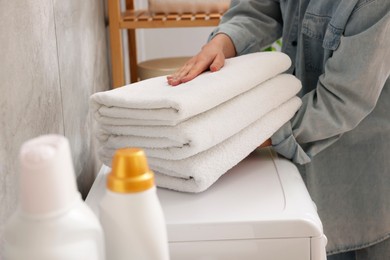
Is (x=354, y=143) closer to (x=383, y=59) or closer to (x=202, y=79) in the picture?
(x=383, y=59)

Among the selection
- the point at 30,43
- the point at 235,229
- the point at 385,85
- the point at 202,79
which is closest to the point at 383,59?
the point at 385,85

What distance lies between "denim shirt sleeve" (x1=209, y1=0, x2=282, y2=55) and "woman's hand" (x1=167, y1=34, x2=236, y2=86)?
0.11 feet

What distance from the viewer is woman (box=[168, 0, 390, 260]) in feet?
3.05

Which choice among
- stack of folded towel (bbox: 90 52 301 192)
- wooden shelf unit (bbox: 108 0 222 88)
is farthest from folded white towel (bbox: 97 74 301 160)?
wooden shelf unit (bbox: 108 0 222 88)

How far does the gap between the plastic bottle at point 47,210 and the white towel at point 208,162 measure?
33cm

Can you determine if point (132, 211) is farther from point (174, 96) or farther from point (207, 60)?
point (207, 60)

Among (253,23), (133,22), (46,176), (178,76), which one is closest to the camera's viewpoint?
(46,176)

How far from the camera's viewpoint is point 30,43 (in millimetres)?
727

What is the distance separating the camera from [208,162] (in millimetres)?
790

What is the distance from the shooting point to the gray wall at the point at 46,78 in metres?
0.63

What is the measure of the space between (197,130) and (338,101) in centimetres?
31

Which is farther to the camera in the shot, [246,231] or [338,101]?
[338,101]

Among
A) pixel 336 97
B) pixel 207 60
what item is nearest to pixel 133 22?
pixel 207 60

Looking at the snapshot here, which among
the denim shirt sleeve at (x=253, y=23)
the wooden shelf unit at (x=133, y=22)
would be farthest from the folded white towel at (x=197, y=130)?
the wooden shelf unit at (x=133, y=22)
